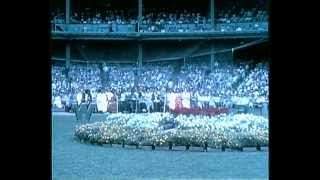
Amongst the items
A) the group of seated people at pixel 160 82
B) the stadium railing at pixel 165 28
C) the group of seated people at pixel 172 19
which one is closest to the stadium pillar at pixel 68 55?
the group of seated people at pixel 160 82

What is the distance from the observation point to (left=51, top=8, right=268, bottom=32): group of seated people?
1683cm

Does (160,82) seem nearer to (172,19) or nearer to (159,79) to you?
(159,79)

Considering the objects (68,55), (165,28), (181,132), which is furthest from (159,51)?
(181,132)

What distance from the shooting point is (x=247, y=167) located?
859 centimetres

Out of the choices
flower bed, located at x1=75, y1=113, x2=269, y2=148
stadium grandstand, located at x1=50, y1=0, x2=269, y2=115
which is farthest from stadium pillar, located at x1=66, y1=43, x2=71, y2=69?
flower bed, located at x1=75, y1=113, x2=269, y2=148

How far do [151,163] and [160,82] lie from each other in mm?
7350

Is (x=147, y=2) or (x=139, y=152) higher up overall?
(x=147, y=2)

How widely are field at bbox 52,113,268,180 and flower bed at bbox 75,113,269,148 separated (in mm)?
255

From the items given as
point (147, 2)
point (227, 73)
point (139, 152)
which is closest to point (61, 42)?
point (147, 2)

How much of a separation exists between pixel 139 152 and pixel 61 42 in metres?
7.57
